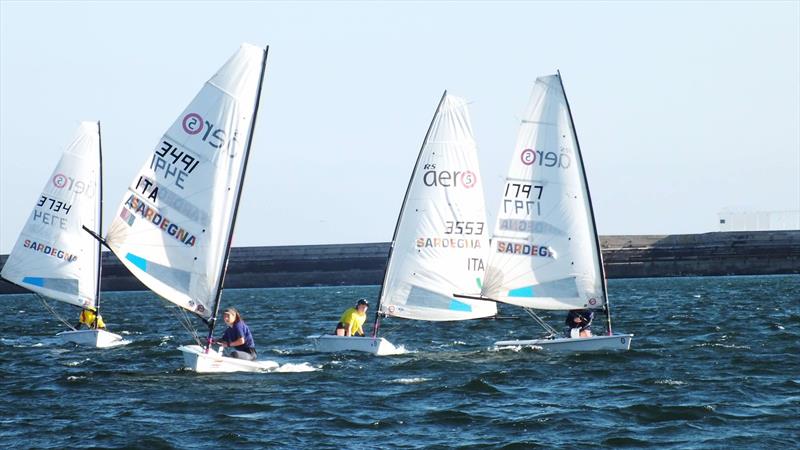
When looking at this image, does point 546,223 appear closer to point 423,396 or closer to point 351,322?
point 351,322

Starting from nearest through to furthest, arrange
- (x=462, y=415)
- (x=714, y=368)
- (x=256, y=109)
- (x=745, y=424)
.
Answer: (x=745, y=424), (x=462, y=415), (x=256, y=109), (x=714, y=368)

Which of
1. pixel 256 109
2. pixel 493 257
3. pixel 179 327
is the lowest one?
pixel 179 327

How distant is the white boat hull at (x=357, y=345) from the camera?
27203 millimetres

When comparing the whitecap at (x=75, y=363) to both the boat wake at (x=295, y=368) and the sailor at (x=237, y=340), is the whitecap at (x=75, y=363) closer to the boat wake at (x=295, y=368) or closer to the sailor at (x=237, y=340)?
the sailor at (x=237, y=340)

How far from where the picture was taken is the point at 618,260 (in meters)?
90.5

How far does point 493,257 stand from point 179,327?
16.1 m

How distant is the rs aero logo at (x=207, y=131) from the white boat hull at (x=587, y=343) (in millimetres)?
9050

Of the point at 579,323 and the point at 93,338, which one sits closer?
the point at 579,323

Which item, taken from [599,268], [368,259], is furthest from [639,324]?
[368,259]

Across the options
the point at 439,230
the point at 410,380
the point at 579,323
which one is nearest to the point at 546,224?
the point at 579,323

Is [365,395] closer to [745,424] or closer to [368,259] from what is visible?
[745,424]

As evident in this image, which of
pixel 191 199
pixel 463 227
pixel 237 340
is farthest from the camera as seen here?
pixel 463 227

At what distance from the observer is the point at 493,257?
90.7 ft

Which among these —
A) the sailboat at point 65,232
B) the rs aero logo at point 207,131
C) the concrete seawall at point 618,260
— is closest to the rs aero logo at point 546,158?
the rs aero logo at point 207,131
